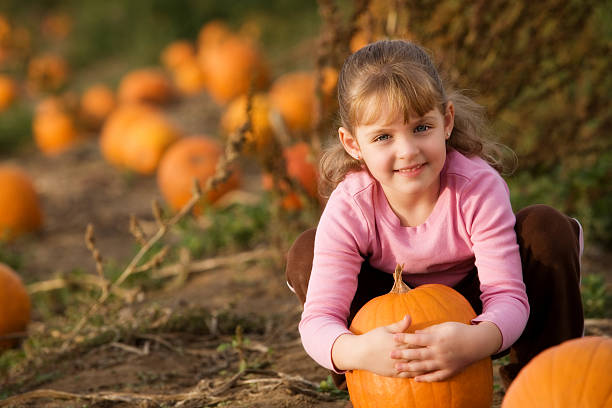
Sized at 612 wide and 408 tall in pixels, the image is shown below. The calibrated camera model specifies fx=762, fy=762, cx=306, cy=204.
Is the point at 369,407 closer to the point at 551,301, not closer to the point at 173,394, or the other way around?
the point at 551,301

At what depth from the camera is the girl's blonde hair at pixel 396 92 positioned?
2078 millimetres

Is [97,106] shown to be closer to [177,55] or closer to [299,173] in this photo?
[177,55]

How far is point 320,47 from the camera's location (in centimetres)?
365

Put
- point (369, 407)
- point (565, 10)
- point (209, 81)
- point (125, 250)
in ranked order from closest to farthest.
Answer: point (369, 407) → point (565, 10) → point (125, 250) → point (209, 81)

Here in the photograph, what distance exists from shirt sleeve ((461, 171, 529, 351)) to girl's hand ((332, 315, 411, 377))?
300 millimetres

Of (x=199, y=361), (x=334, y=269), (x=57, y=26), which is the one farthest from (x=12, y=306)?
(x=57, y=26)

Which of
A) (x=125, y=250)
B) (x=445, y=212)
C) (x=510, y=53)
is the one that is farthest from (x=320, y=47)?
(x=125, y=250)

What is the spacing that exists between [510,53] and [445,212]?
7.10 ft

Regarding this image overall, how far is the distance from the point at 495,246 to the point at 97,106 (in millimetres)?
8000

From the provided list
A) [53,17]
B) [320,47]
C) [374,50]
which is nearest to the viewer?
[374,50]

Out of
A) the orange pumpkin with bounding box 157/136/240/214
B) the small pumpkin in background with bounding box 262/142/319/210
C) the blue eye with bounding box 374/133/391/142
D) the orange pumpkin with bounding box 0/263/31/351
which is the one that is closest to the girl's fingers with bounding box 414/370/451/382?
the blue eye with bounding box 374/133/391/142

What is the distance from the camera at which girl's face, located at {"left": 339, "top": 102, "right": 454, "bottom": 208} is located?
6.86ft

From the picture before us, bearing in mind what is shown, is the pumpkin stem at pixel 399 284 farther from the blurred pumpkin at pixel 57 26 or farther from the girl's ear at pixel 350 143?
the blurred pumpkin at pixel 57 26

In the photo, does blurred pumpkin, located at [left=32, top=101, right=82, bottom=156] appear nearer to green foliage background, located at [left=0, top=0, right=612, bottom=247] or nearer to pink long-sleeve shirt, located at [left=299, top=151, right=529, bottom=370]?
green foliage background, located at [left=0, top=0, right=612, bottom=247]
